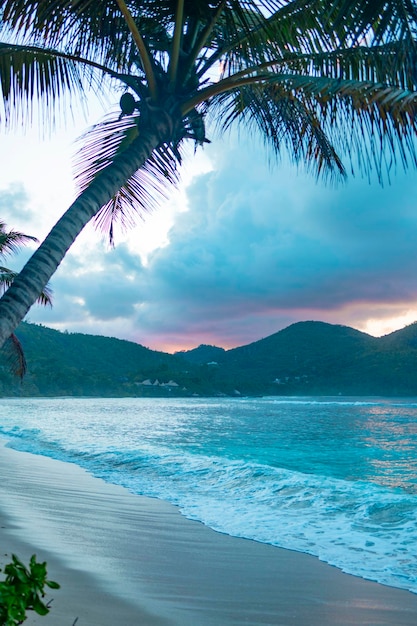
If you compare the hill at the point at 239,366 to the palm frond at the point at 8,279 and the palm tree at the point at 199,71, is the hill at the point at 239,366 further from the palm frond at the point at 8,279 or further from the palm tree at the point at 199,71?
the palm tree at the point at 199,71

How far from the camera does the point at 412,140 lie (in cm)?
387

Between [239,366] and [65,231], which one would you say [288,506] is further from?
[239,366]

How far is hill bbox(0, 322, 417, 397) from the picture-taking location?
92.2 m

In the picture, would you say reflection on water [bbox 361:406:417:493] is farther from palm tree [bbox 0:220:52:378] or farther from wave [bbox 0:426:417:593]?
palm tree [bbox 0:220:52:378]

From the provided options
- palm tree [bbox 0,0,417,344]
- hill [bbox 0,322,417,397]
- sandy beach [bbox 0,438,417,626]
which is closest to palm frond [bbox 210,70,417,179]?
palm tree [bbox 0,0,417,344]

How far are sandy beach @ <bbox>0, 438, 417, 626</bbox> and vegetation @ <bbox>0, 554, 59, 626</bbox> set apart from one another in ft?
5.79

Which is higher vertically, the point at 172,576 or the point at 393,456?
the point at 172,576

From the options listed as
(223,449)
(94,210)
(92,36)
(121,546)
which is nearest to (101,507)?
(121,546)

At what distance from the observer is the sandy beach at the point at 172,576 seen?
3.43 metres

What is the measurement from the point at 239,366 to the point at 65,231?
392 ft

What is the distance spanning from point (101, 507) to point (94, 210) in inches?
Result: 182

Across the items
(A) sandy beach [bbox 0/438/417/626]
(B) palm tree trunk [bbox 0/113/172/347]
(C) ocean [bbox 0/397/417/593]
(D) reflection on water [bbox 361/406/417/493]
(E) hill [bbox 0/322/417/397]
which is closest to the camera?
(B) palm tree trunk [bbox 0/113/172/347]

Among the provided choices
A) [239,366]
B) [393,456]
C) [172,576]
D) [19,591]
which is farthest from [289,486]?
[239,366]

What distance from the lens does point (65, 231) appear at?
356 cm
